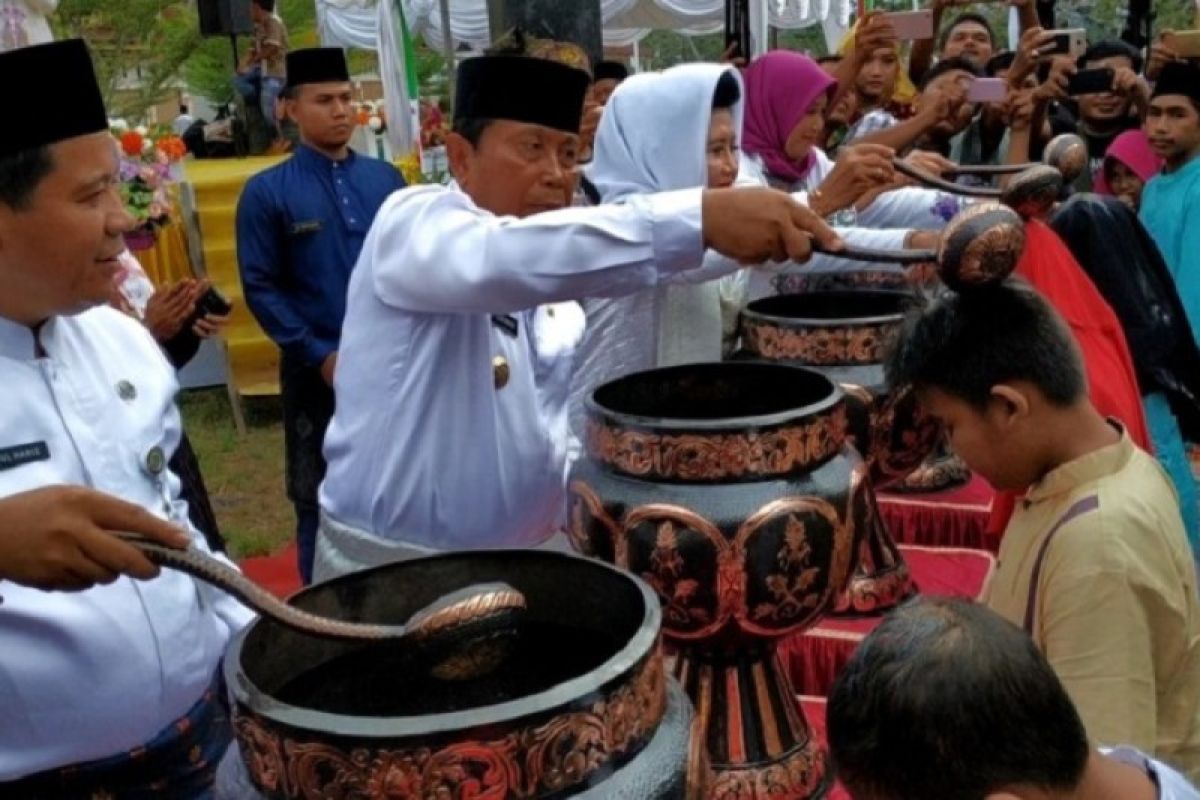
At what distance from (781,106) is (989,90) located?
2.38 feet

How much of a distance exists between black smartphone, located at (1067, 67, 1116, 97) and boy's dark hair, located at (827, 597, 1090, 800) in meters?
3.78

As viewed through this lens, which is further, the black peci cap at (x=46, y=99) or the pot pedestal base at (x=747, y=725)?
the pot pedestal base at (x=747, y=725)

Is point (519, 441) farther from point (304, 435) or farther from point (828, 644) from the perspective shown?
point (304, 435)

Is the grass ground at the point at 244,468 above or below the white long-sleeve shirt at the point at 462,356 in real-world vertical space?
below

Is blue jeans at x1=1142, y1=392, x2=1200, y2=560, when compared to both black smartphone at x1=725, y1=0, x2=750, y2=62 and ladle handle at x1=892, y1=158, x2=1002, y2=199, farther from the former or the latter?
black smartphone at x1=725, y1=0, x2=750, y2=62

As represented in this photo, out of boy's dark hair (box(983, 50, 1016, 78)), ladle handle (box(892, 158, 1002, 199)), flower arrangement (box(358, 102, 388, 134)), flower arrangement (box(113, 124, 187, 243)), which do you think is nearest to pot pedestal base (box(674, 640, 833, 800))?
ladle handle (box(892, 158, 1002, 199))

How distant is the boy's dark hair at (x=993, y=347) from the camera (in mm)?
1425

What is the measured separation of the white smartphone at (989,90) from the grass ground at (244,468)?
265cm

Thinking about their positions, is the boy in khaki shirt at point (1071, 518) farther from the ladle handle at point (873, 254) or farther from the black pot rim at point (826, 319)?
A: the black pot rim at point (826, 319)

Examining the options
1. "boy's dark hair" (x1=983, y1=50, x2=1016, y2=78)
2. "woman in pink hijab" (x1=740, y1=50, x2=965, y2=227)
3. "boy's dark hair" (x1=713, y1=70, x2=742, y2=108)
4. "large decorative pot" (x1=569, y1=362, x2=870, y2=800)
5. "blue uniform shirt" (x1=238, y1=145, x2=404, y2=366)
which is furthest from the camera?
"boy's dark hair" (x1=983, y1=50, x2=1016, y2=78)

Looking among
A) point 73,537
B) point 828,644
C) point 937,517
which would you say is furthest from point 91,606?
point 937,517

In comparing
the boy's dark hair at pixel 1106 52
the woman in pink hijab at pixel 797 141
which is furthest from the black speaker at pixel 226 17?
the woman in pink hijab at pixel 797 141

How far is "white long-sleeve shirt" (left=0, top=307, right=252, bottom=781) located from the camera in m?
1.21

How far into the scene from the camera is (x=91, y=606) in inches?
48.5
